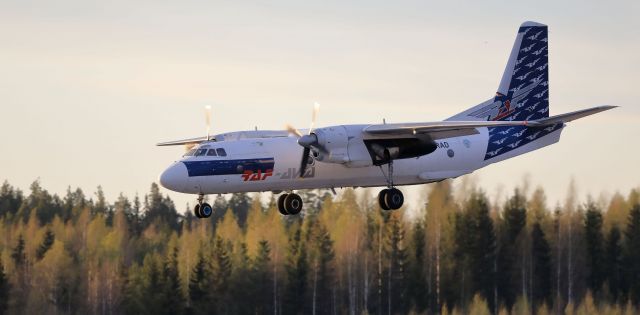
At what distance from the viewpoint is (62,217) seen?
127125 millimetres

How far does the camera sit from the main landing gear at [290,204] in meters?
50.9

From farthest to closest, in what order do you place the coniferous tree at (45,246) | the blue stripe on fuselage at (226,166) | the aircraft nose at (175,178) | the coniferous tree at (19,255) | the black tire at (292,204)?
the coniferous tree at (45,246), the coniferous tree at (19,255), the black tire at (292,204), the blue stripe on fuselage at (226,166), the aircraft nose at (175,178)

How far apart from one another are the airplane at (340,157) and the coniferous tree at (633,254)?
148 ft

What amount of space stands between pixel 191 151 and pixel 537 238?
50987mm

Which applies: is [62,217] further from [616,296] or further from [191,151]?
[191,151]

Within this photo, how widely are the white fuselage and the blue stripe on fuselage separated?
0.10ft

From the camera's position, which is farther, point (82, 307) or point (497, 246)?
point (82, 307)

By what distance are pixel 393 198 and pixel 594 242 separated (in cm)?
A: 4875

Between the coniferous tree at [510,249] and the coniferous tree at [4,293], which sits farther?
the coniferous tree at [4,293]

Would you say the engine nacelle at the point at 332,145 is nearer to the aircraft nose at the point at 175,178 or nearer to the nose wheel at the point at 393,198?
the nose wheel at the point at 393,198

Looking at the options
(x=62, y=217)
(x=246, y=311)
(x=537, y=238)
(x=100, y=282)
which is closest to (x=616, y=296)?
(x=537, y=238)

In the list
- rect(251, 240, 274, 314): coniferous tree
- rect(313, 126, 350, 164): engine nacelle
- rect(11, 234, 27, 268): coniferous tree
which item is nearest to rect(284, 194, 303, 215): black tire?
rect(313, 126, 350, 164): engine nacelle

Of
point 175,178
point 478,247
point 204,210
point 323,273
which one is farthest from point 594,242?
point 175,178

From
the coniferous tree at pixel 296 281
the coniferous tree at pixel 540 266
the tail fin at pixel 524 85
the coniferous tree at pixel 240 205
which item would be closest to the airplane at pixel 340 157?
the tail fin at pixel 524 85
